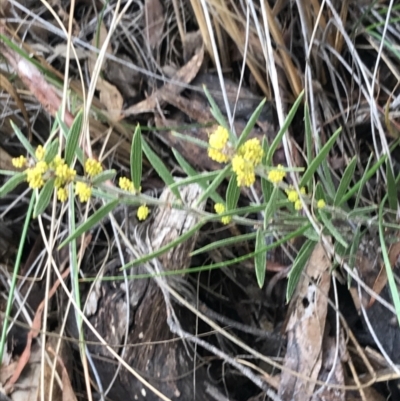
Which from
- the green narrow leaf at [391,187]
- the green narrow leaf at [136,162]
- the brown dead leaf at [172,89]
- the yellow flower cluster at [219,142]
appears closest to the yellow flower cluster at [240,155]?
the yellow flower cluster at [219,142]

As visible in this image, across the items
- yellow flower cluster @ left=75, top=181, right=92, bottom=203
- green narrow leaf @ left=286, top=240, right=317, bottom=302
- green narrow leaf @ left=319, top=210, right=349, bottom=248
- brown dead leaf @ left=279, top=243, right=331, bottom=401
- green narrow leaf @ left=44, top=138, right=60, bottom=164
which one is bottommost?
brown dead leaf @ left=279, top=243, right=331, bottom=401

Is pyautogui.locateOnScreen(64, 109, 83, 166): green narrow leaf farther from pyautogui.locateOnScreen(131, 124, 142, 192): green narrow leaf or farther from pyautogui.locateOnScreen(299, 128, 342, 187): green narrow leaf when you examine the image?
pyautogui.locateOnScreen(299, 128, 342, 187): green narrow leaf

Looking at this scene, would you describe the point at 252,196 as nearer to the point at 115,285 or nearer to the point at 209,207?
the point at 209,207

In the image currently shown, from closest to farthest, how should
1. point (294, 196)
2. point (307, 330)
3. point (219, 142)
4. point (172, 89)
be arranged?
point (219, 142)
point (294, 196)
point (307, 330)
point (172, 89)

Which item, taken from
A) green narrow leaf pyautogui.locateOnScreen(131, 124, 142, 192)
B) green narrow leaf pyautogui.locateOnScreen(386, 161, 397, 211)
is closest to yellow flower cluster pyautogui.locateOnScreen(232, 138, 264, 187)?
green narrow leaf pyautogui.locateOnScreen(131, 124, 142, 192)

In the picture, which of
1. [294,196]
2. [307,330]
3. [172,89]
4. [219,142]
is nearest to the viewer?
[219,142]

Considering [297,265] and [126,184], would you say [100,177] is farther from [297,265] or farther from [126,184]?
[297,265]

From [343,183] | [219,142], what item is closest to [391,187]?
[343,183]
